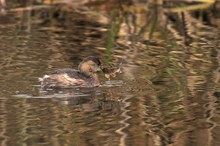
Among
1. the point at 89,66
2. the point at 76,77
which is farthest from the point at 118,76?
the point at 76,77

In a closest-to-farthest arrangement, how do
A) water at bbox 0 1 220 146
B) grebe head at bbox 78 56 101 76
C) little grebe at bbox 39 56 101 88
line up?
water at bbox 0 1 220 146 → little grebe at bbox 39 56 101 88 → grebe head at bbox 78 56 101 76

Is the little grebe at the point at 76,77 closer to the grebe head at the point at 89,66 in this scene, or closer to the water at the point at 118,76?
the grebe head at the point at 89,66

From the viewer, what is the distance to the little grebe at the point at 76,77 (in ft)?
30.3

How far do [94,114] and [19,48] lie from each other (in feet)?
12.3

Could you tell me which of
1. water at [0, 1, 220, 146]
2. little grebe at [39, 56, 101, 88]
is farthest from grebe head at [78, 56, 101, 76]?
water at [0, 1, 220, 146]

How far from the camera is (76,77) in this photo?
31.1 ft

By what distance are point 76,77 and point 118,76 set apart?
0.69 metres

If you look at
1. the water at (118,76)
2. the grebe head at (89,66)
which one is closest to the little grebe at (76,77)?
the grebe head at (89,66)

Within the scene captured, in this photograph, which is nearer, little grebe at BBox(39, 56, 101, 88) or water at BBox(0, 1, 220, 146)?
water at BBox(0, 1, 220, 146)

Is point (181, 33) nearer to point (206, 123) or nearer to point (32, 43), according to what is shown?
point (32, 43)

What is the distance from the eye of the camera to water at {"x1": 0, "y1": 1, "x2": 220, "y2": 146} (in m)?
7.34

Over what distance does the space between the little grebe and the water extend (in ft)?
0.46

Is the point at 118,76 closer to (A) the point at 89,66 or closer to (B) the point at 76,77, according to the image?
(A) the point at 89,66

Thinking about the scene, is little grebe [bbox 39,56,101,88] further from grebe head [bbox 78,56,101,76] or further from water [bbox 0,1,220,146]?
water [bbox 0,1,220,146]
